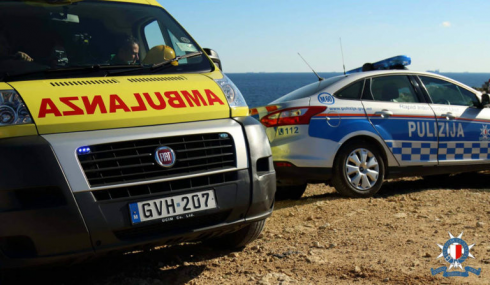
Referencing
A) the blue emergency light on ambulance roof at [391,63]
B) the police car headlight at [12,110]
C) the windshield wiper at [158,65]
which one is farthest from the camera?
the blue emergency light on ambulance roof at [391,63]

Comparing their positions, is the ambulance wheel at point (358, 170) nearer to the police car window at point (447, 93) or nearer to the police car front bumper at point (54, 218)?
the police car window at point (447, 93)

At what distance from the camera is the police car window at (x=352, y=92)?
6691mm

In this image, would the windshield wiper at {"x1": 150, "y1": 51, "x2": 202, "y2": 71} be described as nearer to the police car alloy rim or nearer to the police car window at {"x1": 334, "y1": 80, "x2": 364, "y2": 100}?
the police car window at {"x1": 334, "y1": 80, "x2": 364, "y2": 100}

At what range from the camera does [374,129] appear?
6.73m

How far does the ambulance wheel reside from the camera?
21.5 ft

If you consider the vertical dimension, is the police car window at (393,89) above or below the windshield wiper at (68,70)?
below

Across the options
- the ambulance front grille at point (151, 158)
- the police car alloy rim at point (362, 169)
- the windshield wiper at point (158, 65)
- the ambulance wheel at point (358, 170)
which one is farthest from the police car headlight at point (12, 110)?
the police car alloy rim at point (362, 169)

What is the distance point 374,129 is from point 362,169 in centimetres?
47

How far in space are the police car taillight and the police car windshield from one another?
6.06 feet

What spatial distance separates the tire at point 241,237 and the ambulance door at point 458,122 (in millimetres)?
3361

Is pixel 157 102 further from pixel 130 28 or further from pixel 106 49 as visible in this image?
pixel 130 28

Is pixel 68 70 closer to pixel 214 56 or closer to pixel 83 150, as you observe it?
pixel 83 150

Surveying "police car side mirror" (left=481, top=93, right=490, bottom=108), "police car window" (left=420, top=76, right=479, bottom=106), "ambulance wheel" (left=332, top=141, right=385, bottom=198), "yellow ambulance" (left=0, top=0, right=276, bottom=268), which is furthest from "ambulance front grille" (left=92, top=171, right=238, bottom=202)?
"police car side mirror" (left=481, top=93, right=490, bottom=108)

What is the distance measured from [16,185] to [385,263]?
2.53 meters
